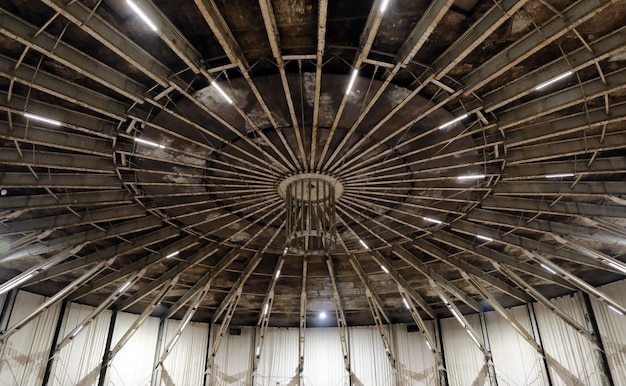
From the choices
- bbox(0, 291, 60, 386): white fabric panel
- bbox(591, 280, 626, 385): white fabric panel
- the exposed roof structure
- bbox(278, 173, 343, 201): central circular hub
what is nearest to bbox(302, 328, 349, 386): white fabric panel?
the exposed roof structure

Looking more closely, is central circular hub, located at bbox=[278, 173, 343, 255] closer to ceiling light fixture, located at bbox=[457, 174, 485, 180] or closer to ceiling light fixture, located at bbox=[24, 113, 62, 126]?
ceiling light fixture, located at bbox=[457, 174, 485, 180]

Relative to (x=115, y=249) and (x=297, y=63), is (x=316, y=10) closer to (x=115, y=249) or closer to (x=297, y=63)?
(x=297, y=63)

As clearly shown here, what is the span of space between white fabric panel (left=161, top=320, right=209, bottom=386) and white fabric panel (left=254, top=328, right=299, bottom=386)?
490 cm

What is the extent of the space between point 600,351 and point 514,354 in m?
6.05

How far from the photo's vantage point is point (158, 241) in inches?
951

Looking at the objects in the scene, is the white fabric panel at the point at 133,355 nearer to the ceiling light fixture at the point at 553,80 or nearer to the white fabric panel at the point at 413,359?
the white fabric panel at the point at 413,359

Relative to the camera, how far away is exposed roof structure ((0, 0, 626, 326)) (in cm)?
Answer: 1207

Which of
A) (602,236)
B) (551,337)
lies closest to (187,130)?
(602,236)

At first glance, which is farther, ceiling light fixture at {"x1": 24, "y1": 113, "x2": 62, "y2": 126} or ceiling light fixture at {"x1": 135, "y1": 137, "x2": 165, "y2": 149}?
ceiling light fixture at {"x1": 135, "y1": 137, "x2": 165, "y2": 149}

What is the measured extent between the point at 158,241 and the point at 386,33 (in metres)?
17.4

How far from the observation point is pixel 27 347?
27.2 metres

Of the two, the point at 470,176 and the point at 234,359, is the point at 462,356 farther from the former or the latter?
the point at 470,176

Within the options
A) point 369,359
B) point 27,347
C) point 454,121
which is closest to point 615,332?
point 369,359

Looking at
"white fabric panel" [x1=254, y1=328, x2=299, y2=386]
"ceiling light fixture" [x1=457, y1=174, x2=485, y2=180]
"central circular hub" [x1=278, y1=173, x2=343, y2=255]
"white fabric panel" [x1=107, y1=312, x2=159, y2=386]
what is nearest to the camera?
"central circular hub" [x1=278, y1=173, x2=343, y2=255]
